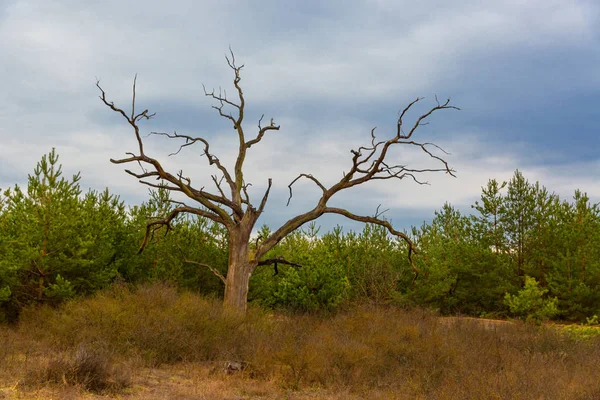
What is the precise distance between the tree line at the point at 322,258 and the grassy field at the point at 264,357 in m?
2.47

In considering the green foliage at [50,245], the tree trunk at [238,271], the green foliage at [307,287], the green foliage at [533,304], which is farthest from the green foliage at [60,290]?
the green foliage at [533,304]

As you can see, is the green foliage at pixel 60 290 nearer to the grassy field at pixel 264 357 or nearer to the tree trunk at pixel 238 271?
the grassy field at pixel 264 357

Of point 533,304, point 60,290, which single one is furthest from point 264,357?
point 533,304

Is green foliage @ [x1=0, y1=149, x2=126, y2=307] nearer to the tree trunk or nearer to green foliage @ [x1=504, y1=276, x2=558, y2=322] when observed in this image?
the tree trunk

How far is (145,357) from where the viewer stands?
12773 mm

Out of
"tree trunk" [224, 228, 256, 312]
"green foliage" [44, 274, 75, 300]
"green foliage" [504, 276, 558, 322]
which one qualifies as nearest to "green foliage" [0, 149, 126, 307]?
"green foliage" [44, 274, 75, 300]

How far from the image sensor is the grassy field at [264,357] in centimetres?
1005

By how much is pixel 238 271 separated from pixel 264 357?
28.0 ft

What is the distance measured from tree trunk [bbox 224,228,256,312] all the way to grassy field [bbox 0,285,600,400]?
9.36 feet

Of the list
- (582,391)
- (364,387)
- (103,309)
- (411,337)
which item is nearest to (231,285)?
(103,309)

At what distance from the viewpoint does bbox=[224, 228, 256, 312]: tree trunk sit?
65.6 feet

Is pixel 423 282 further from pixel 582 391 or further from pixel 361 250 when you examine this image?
pixel 582 391

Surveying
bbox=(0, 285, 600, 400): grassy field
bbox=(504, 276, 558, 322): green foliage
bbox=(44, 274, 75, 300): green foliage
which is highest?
bbox=(504, 276, 558, 322): green foliage

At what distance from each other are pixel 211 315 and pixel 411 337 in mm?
5279
